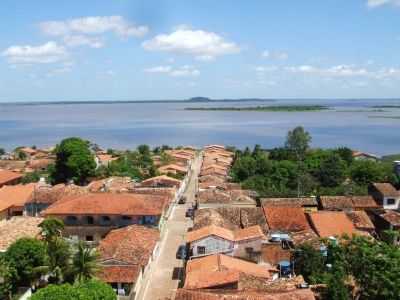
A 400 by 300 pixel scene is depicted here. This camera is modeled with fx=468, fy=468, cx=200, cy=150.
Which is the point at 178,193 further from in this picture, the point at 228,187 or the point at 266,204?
the point at 266,204

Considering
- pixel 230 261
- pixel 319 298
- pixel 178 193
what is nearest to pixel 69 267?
pixel 230 261

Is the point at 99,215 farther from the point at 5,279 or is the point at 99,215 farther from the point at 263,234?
the point at 263,234

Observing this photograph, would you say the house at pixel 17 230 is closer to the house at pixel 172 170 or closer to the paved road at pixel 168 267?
the paved road at pixel 168 267

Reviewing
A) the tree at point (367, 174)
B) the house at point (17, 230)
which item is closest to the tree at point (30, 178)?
the house at point (17, 230)

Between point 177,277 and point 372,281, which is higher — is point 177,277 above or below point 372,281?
below

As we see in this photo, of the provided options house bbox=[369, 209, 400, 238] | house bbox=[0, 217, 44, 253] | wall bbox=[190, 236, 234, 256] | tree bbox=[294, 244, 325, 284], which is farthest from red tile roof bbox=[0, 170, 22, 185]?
house bbox=[369, 209, 400, 238]

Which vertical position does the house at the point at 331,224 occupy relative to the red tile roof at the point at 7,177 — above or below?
above
